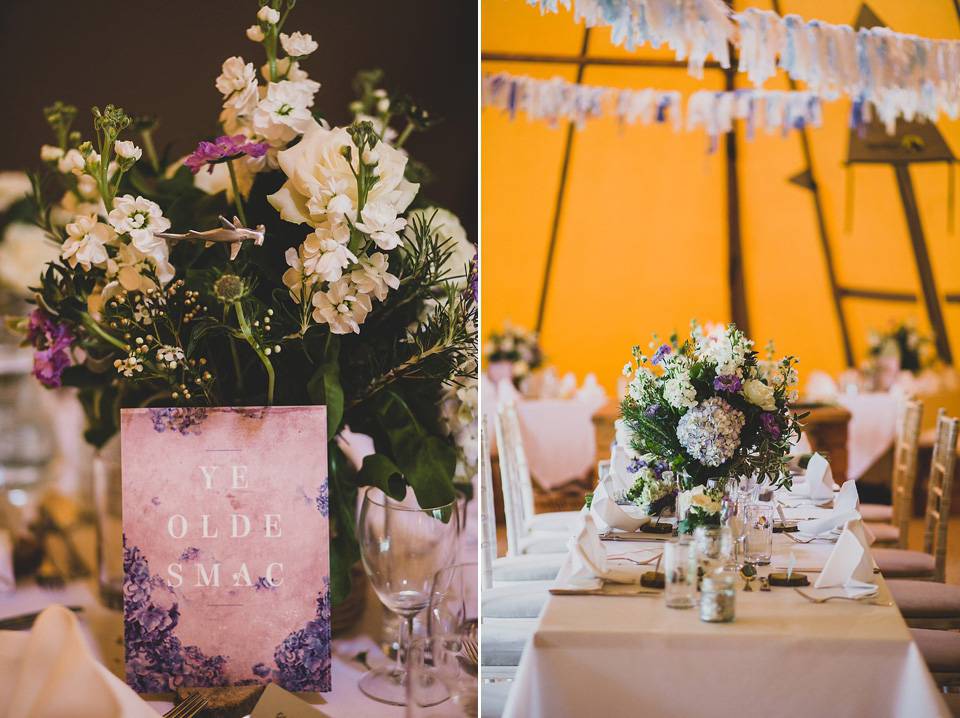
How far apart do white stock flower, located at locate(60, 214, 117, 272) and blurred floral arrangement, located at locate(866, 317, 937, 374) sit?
12.5 ft

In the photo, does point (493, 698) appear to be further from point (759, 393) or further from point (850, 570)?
point (759, 393)

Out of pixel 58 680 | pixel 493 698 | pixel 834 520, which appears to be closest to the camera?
pixel 58 680

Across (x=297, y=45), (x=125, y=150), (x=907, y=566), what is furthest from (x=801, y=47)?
(x=125, y=150)

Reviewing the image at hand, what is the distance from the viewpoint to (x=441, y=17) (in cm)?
119

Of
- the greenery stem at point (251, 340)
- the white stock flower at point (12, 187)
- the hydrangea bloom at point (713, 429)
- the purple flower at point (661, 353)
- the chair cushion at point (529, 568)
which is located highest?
the white stock flower at point (12, 187)

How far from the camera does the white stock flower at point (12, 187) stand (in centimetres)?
113

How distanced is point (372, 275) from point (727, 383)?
84 cm

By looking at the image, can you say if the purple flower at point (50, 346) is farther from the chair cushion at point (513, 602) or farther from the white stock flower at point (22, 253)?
the chair cushion at point (513, 602)

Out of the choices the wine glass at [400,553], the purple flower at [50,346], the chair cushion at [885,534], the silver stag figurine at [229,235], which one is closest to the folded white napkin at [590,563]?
the wine glass at [400,553]

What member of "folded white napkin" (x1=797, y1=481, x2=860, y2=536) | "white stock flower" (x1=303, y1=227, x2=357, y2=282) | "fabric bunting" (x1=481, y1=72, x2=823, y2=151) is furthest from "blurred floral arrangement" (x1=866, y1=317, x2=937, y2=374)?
"white stock flower" (x1=303, y1=227, x2=357, y2=282)

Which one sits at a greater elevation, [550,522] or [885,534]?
[550,522]

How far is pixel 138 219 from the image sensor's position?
753 mm

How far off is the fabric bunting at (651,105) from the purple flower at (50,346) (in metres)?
1.19

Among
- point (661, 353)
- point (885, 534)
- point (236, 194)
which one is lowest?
point (885, 534)
